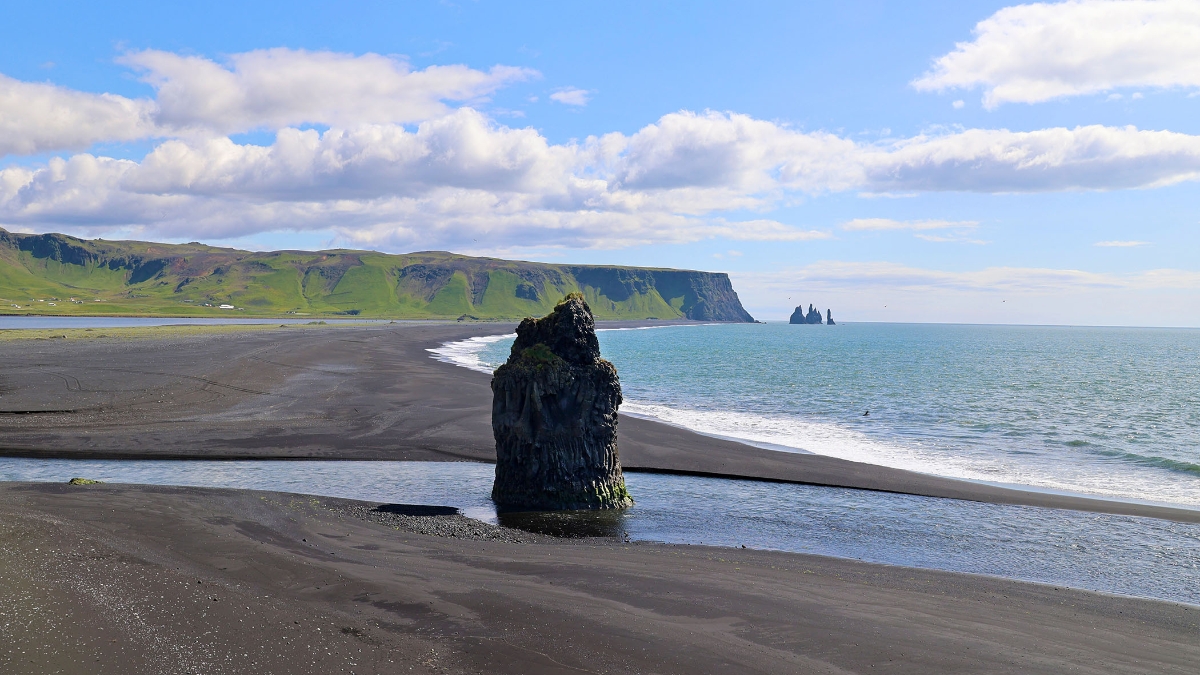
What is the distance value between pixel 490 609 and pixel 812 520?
13.8 m

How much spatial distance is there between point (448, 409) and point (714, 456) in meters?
18.9

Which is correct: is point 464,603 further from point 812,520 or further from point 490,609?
point 812,520

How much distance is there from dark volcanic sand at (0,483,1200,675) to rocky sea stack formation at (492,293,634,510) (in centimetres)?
468

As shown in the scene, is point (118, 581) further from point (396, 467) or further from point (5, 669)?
point (396, 467)

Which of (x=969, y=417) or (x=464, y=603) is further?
(x=969, y=417)

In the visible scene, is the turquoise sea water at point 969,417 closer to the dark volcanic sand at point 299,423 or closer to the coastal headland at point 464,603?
the dark volcanic sand at point 299,423

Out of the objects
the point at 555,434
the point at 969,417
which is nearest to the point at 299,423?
the point at 555,434

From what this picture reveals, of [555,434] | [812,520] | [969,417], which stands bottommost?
[812,520]

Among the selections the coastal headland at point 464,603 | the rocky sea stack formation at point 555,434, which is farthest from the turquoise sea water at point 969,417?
the rocky sea stack formation at point 555,434

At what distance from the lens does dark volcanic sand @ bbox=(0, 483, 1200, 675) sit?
11883 mm

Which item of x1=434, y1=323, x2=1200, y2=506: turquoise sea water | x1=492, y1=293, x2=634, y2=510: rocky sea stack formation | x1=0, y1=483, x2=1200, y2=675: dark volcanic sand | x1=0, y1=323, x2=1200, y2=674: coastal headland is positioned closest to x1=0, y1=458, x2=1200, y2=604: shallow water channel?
x1=492, y1=293, x2=634, y2=510: rocky sea stack formation

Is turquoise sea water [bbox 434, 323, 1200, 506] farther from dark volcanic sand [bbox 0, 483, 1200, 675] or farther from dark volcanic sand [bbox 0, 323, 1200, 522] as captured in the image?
dark volcanic sand [bbox 0, 483, 1200, 675]

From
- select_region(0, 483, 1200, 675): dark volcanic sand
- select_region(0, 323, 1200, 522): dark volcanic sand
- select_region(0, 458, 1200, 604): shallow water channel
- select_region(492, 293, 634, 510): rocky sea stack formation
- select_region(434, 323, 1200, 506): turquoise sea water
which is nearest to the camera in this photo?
select_region(0, 483, 1200, 675): dark volcanic sand

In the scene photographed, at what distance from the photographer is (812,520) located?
24.2 m
